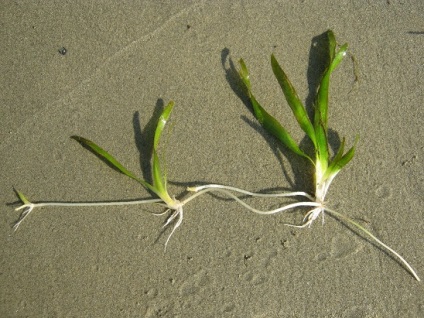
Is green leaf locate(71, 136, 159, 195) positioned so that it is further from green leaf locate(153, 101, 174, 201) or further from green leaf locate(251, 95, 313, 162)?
green leaf locate(251, 95, 313, 162)

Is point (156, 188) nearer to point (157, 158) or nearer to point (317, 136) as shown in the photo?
point (157, 158)

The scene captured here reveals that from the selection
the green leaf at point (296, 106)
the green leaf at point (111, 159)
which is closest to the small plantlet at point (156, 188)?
the green leaf at point (111, 159)

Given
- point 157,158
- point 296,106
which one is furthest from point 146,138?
point 296,106

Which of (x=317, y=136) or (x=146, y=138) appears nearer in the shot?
(x=317, y=136)

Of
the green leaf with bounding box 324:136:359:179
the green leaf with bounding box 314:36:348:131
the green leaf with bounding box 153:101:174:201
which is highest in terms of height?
the green leaf with bounding box 153:101:174:201

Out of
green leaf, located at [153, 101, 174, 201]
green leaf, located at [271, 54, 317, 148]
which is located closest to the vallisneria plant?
green leaf, located at [271, 54, 317, 148]

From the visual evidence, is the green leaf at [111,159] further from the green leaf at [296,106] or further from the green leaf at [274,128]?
the green leaf at [296,106]

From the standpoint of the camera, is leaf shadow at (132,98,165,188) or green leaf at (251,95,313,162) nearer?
green leaf at (251,95,313,162)

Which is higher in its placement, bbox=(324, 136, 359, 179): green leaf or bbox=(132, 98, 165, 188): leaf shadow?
bbox=(132, 98, 165, 188): leaf shadow
